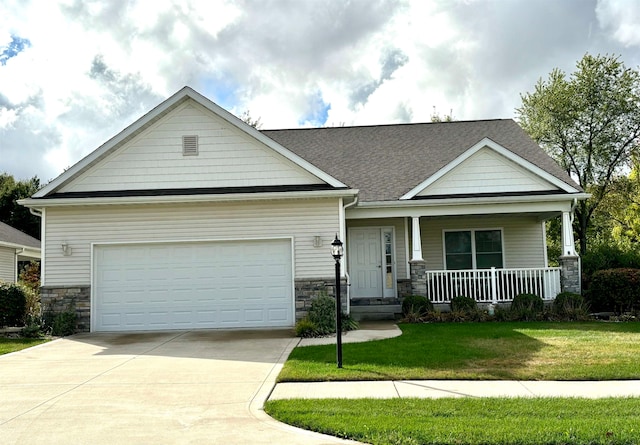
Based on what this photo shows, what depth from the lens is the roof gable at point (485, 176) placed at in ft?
50.5

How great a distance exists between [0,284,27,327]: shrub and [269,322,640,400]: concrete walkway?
9.78m

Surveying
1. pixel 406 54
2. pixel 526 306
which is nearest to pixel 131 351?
pixel 526 306

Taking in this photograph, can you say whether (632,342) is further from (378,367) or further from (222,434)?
(222,434)

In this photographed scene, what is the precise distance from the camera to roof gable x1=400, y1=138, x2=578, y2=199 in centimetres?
1540

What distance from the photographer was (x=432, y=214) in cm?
1528

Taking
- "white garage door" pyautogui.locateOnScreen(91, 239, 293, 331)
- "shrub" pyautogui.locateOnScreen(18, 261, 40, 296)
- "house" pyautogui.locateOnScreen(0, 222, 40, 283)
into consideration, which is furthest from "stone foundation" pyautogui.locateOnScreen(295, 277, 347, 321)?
"house" pyautogui.locateOnScreen(0, 222, 40, 283)

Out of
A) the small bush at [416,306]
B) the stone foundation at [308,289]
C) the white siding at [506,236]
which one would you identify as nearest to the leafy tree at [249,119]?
the white siding at [506,236]

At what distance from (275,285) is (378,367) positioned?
5.59 meters

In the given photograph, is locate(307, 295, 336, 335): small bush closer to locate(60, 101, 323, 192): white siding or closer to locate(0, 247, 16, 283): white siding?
locate(60, 101, 323, 192): white siding

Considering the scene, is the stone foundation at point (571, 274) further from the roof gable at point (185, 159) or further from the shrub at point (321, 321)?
the roof gable at point (185, 159)

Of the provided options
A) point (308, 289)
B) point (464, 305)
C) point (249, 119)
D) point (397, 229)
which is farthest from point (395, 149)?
point (249, 119)

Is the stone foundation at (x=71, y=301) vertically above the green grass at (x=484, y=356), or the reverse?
the stone foundation at (x=71, y=301)

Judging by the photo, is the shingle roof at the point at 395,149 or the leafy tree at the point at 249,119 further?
the leafy tree at the point at 249,119

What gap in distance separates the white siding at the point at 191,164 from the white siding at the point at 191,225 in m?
0.59
